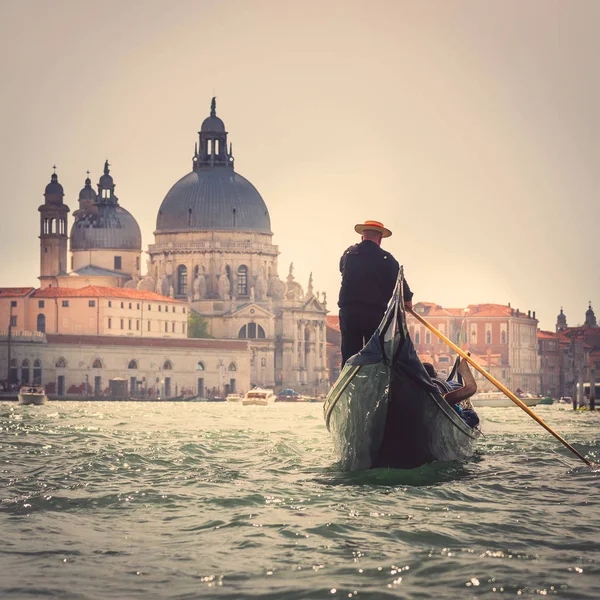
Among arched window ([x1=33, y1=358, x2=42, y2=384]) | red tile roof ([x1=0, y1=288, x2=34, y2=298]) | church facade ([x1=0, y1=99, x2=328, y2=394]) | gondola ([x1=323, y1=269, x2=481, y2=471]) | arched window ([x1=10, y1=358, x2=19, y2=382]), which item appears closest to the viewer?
gondola ([x1=323, y1=269, x2=481, y2=471])

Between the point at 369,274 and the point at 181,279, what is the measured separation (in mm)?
108172

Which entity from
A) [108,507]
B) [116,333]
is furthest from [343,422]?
[116,333]

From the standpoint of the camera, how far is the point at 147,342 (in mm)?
104188

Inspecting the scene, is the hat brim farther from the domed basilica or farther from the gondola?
the domed basilica

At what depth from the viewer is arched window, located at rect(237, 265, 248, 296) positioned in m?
122

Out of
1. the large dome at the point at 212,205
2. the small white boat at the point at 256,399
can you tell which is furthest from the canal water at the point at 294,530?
the large dome at the point at 212,205

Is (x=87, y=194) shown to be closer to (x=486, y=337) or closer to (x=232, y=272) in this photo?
(x=232, y=272)

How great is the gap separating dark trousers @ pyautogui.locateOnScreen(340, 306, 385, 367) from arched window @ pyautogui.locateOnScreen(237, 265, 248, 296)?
106738 mm

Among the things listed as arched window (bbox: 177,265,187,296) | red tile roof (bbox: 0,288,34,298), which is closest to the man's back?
red tile roof (bbox: 0,288,34,298)

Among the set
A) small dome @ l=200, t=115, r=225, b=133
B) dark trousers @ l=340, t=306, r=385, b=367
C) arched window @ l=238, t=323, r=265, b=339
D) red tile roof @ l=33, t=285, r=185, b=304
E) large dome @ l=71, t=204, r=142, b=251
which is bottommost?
dark trousers @ l=340, t=306, r=385, b=367

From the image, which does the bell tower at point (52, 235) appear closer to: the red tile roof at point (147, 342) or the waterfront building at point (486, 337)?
the red tile roof at point (147, 342)

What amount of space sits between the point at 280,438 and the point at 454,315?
10662cm

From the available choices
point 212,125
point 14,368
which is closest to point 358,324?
point 14,368

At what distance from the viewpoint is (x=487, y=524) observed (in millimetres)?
11445
